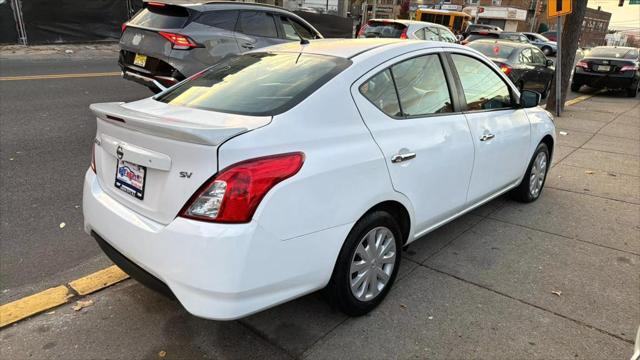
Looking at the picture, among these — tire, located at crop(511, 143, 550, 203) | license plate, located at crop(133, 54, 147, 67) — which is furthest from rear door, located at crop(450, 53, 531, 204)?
license plate, located at crop(133, 54, 147, 67)

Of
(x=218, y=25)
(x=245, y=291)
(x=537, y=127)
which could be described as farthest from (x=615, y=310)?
(x=218, y=25)

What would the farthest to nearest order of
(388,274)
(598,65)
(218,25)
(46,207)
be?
(598,65), (218,25), (46,207), (388,274)

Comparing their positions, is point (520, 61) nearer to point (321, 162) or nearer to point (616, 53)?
point (616, 53)

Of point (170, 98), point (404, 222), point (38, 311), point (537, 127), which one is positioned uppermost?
point (170, 98)

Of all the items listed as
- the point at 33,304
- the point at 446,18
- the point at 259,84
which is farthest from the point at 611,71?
the point at 446,18

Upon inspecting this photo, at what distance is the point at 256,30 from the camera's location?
8.06 metres

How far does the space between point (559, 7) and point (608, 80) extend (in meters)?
6.01

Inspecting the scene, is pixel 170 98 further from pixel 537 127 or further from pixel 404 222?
pixel 537 127

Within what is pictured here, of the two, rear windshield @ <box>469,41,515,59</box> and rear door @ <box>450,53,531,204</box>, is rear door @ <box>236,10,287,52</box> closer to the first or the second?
rear door @ <box>450,53,531,204</box>

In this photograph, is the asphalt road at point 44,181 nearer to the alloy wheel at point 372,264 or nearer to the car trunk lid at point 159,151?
the car trunk lid at point 159,151

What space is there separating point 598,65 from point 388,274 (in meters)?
14.5

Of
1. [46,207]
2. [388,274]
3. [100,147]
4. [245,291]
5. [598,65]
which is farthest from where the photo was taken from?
[598,65]

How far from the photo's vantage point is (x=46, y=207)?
4273 mm

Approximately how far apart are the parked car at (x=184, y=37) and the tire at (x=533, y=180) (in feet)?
15.4
